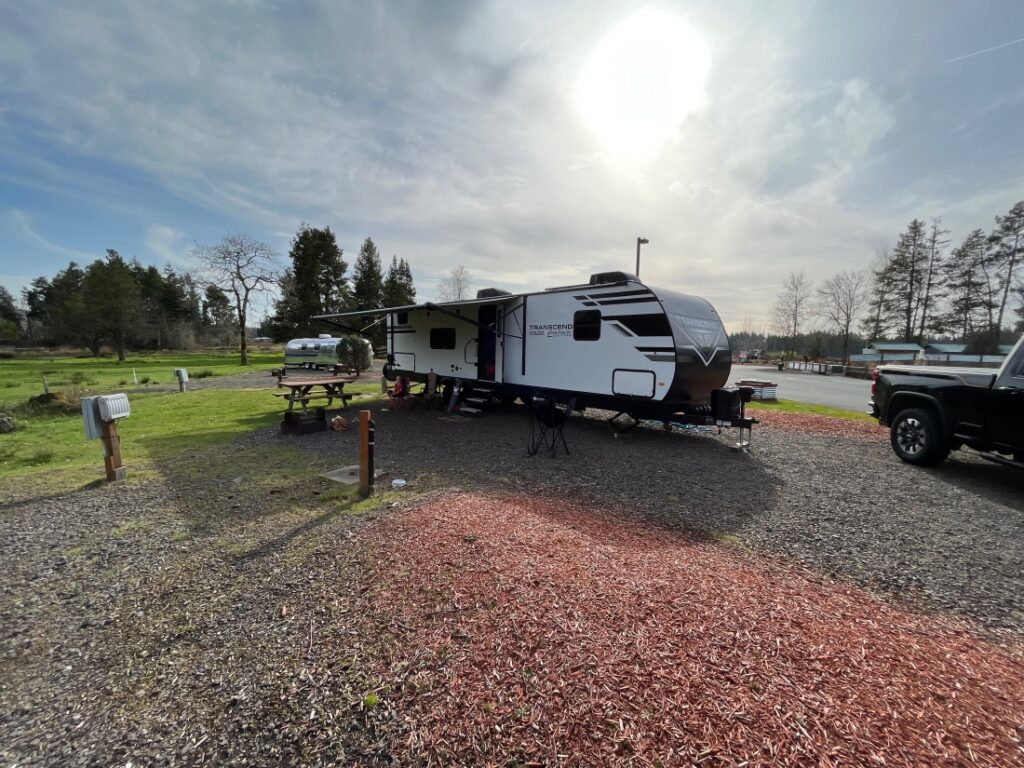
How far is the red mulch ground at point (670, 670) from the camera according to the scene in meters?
1.77

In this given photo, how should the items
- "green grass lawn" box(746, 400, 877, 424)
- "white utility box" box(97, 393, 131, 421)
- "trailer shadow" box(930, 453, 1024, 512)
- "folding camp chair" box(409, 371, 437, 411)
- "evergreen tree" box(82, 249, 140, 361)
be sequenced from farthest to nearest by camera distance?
"evergreen tree" box(82, 249, 140, 361)
"folding camp chair" box(409, 371, 437, 411)
"green grass lawn" box(746, 400, 877, 424)
"white utility box" box(97, 393, 131, 421)
"trailer shadow" box(930, 453, 1024, 512)

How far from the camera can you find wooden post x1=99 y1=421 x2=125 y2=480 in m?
5.57

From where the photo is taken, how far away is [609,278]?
8344 mm

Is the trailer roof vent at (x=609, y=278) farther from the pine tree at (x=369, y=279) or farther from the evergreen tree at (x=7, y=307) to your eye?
the evergreen tree at (x=7, y=307)

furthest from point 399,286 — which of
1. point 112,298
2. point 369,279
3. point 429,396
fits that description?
point 429,396

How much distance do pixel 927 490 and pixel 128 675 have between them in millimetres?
8058

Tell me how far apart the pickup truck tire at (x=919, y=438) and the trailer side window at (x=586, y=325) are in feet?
16.4

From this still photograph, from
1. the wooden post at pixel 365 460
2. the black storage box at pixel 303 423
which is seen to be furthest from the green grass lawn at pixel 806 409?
the black storage box at pixel 303 423

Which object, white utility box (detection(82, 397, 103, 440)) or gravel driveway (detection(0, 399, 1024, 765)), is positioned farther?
white utility box (detection(82, 397, 103, 440))

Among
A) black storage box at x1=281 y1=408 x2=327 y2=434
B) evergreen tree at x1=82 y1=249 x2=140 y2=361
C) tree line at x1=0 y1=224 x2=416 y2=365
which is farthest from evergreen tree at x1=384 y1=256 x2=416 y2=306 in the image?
black storage box at x1=281 y1=408 x2=327 y2=434

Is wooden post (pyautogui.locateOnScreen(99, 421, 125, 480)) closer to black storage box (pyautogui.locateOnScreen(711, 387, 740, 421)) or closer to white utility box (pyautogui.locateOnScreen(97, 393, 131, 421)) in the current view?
white utility box (pyautogui.locateOnScreen(97, 393, 131, 421))

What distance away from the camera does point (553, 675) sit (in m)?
2.13

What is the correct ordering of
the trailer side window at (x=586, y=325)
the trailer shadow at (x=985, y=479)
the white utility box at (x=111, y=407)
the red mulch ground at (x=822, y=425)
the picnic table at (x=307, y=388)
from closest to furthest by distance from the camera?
1. the trailer shadow at (x=985, y=479)
2. the white utility box at (x=111, y=407)
3. the trailer side window at (x=586, y=325)
4. the red mulch ground at (x=822, y=425)
5. the picnic table at (x=307, y=388)

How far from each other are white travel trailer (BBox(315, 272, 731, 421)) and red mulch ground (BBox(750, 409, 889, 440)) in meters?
2.57
